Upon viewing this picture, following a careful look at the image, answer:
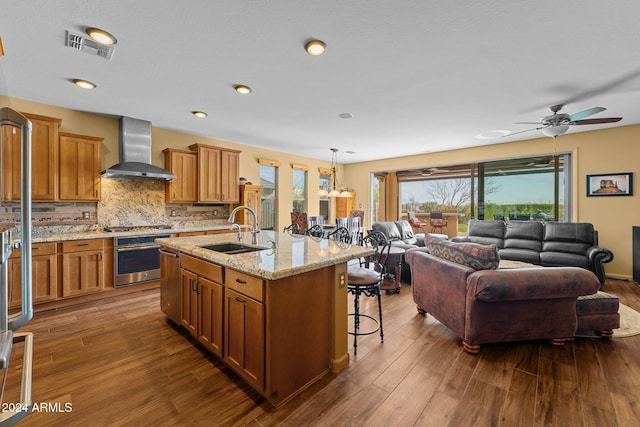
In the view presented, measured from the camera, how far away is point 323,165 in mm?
8031

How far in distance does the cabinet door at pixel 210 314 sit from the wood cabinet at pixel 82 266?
92.1 inches

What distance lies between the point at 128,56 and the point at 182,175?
2508 millimetres

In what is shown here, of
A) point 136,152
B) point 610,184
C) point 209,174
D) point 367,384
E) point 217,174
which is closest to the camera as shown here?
point 367,384

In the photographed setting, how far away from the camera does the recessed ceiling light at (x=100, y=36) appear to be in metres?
2.19

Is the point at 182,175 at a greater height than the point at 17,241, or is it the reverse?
the point at 182,175

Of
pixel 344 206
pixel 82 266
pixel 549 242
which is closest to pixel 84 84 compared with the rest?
pixel 82 266

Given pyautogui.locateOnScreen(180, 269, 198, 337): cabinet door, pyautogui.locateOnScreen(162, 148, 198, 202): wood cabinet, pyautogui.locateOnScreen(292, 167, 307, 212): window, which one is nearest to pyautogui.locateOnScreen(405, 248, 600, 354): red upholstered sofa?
pyautogui.locateOnScreen(180, 269, 198, 337): cabinet door

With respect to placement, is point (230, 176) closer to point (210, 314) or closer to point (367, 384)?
point (210, 314)

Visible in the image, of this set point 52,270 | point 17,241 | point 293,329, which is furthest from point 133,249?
point 17,241

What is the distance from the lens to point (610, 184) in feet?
15.8

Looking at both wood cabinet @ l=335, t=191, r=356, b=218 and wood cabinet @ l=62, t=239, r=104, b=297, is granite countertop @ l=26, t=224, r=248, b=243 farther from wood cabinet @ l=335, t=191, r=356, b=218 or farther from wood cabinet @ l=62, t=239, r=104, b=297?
wood cabinet @ l=335, t=191, r=356, b=218

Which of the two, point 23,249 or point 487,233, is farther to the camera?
point 487,233

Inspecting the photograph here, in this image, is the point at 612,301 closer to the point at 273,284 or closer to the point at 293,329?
the point at 293,329

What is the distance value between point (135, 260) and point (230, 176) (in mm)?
2177
